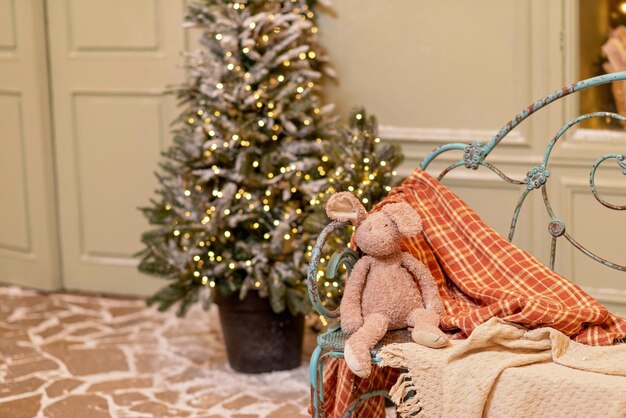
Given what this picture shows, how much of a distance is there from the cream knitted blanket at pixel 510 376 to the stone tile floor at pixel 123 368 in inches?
47.6

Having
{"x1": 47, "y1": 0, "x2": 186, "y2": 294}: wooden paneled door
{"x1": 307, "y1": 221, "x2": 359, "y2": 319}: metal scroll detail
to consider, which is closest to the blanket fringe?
{"x1": 307, "y1": 221, "x2": 359, "y2": 319}: metal scroll detail

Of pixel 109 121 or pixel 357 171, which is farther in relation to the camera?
pixel 109 121

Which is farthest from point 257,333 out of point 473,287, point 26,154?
point 26,154

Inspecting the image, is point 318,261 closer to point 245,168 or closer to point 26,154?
point 245,168

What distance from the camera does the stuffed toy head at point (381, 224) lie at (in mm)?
2697

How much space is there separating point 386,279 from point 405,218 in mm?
172

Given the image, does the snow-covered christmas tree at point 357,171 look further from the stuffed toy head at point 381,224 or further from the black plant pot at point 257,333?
the stuffed toy head at point 381,224

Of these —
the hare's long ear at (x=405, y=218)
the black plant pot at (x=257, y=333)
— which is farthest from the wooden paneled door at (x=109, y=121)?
the hare's long ear at (x=405, y=218)

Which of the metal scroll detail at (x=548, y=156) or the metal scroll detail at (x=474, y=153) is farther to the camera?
the metal scroll detail at (x=474, y=153)

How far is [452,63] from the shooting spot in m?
4.14

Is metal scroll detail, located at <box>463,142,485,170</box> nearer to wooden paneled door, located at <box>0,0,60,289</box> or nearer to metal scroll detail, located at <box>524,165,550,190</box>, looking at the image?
metal scroll detail, located at <box>524,165,550,190</box>

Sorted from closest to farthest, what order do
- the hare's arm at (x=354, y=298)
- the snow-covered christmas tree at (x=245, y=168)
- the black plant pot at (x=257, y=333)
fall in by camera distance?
the hare's arm at (x=354, y=298)
the snow-covered christmas tree at (x=245, y=168)
the black plant pot at (x=257, y=333)

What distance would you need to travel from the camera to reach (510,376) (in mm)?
2354

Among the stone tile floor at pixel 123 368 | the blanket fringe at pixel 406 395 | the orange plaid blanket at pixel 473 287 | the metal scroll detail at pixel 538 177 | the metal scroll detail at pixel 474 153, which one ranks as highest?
the metal scroll detail at pixel 474 153
